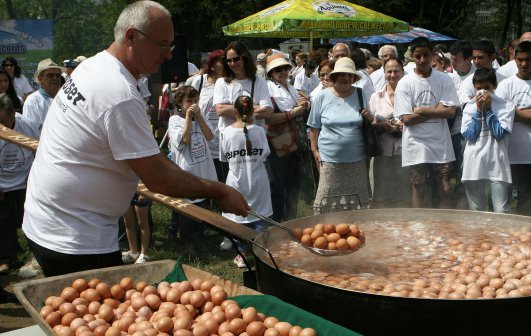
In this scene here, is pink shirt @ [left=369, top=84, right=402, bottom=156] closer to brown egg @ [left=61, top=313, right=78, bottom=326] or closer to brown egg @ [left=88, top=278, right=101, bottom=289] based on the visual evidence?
brown egg @ [left=88, top=278, right=101, bottom=289]

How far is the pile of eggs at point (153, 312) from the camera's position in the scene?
241cm

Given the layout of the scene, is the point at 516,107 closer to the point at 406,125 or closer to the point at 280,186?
the point at 406,125

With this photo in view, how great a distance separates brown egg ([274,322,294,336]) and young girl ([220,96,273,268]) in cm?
410

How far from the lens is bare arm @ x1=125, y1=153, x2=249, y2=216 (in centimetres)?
282

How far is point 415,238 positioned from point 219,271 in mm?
2827

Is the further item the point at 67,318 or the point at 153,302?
the point at 153,302

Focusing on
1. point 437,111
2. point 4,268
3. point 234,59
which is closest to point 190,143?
point 234,59

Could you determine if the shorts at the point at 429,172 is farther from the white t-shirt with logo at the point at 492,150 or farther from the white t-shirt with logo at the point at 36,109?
the white t-shirt with logo at the point at 36,109

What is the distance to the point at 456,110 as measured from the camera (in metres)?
6.90

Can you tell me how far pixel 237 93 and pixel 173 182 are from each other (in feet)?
14.1

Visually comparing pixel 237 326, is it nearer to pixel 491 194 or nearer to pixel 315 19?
pixel 491 194

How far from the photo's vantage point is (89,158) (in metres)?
2.91

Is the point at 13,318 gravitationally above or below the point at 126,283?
below

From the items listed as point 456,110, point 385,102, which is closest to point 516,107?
point 456,110
